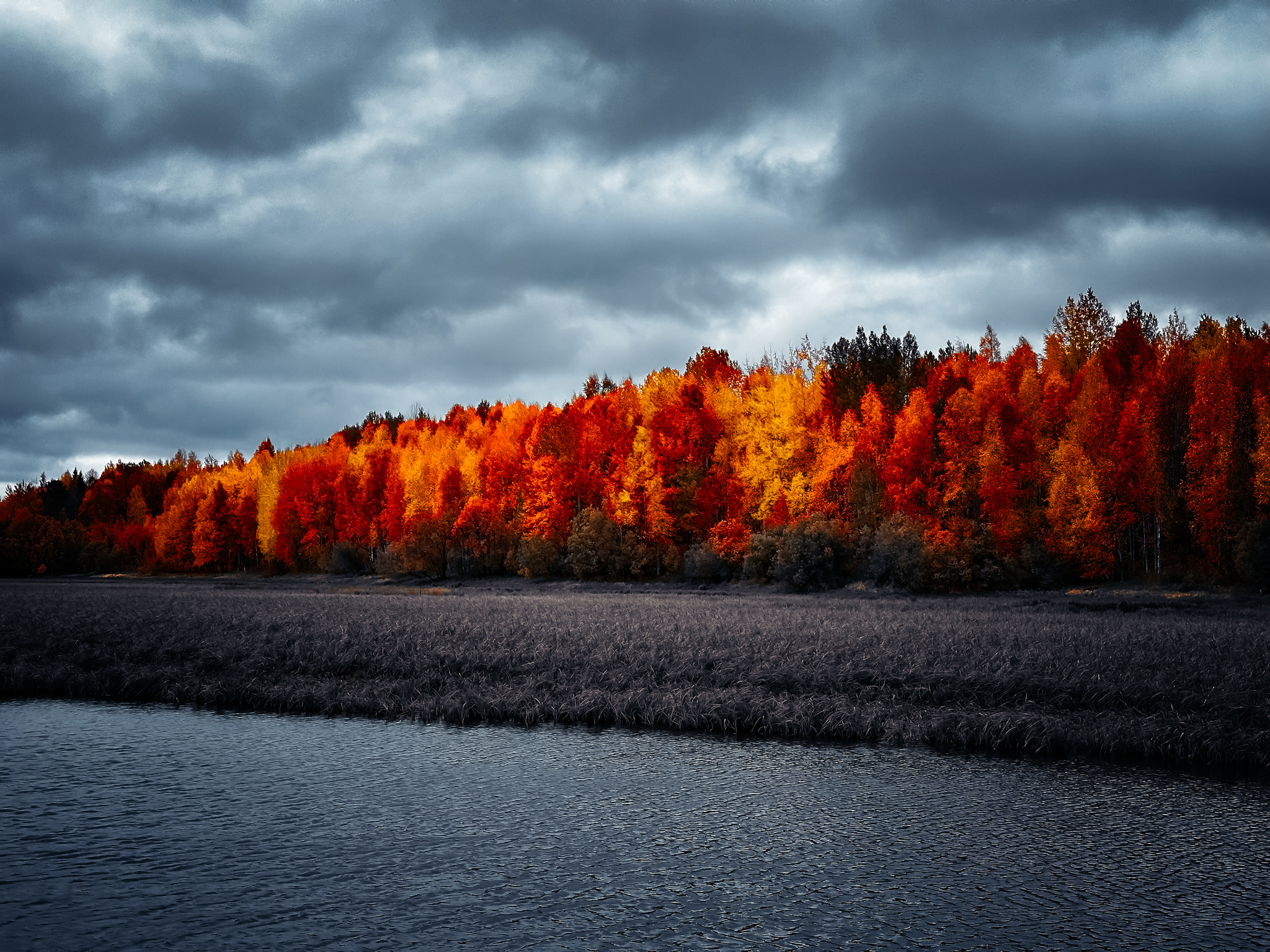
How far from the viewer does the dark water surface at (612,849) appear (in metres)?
8.36

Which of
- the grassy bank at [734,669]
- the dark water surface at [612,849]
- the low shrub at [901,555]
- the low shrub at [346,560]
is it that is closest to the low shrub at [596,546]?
the low shrub at [901,555]

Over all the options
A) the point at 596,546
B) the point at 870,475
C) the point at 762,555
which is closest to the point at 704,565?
the point at 762,555

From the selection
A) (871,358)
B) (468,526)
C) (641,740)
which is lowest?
(641,740)

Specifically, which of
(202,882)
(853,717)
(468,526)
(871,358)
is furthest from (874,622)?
(468,526)

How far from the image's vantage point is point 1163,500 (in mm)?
50312

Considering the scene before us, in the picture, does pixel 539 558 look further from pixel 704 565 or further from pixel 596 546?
pixel 704 565

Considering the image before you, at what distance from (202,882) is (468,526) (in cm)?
6278

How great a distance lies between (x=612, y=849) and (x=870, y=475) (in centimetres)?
4879

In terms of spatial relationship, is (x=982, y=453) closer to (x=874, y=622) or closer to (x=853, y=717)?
(x=874, y=622)

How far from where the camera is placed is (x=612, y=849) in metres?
10.6

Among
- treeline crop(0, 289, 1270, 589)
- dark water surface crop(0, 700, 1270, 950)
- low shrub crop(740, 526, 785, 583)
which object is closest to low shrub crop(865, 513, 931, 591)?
treeline crop(0, 289, 1270, 589)

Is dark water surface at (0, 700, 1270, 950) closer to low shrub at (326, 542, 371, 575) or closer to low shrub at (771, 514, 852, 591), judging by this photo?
low shrub at (771, 514, 852, 591)

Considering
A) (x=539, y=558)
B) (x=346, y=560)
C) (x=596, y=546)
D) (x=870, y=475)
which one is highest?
(x=870, y=475)

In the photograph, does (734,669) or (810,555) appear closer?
(734,669)
